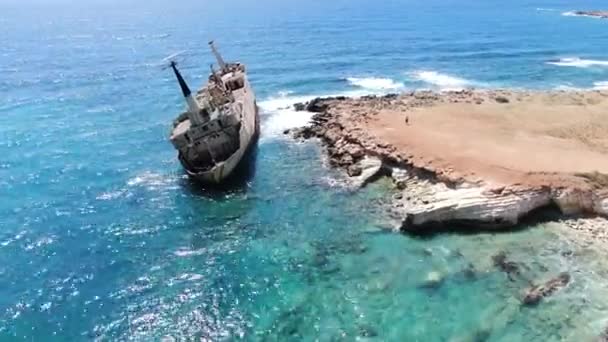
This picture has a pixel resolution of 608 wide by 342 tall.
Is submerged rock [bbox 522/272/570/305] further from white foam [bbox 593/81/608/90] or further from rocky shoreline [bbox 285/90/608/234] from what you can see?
white foam [bbox 593/81/608/90]

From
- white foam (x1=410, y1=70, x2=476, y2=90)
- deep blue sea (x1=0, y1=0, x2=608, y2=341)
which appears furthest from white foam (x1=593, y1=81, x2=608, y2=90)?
white foam (x1=410, y1=70, x2=476, y2=90)

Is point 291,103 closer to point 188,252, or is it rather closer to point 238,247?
point 238,247

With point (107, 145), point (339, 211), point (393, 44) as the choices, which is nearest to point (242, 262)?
point (339, 211)

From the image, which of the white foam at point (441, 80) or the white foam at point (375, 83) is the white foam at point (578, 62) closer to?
the white foam at point (441, 80)

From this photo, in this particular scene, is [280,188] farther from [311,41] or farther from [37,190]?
[311,41]

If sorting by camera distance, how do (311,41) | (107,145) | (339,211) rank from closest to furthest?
(339,211), (107,145), (311,41)

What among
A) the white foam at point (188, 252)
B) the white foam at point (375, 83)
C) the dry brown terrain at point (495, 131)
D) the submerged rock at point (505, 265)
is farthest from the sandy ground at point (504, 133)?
the white foam at point (188, 252)
